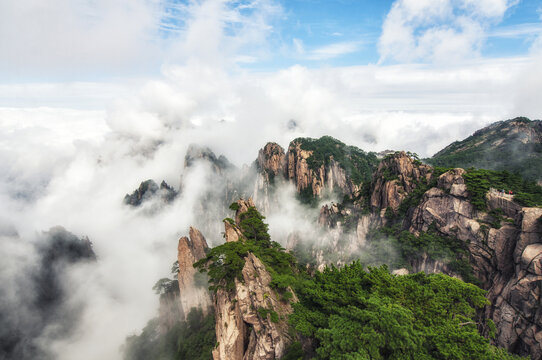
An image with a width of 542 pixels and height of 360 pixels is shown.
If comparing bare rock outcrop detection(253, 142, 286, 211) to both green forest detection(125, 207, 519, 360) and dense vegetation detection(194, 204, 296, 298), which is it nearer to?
dense vegetation detection(194, 204, 296, 298)

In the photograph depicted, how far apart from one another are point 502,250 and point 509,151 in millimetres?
65106

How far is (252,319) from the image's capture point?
2148 cm

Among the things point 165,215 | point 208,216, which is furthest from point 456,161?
point 165,215

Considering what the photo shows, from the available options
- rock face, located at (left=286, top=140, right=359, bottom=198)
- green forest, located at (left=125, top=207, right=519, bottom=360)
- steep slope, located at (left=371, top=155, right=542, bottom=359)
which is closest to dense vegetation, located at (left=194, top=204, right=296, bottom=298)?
green forest, located at (left=125, top=207, right=519, bottom=360)

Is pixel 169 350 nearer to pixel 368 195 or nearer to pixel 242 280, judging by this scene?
pixel 242 280

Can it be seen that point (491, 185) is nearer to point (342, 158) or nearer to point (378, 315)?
point (378, 315)

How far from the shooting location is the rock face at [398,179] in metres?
50.5

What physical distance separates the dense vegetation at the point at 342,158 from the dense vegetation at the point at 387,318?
8887cm

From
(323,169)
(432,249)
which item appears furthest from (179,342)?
(323,169)

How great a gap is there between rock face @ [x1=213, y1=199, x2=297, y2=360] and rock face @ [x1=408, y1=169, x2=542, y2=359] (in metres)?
22.3

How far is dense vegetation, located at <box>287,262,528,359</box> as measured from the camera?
41.4ft

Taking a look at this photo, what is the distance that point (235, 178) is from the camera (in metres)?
156

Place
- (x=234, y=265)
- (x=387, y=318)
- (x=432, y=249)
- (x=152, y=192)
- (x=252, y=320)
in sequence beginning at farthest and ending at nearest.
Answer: (x=152, y=192) < (x=432, y=249) < (x=234, y=265) < (x=252, y=320) < (x=387, y=318)

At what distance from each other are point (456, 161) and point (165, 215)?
514 feet
